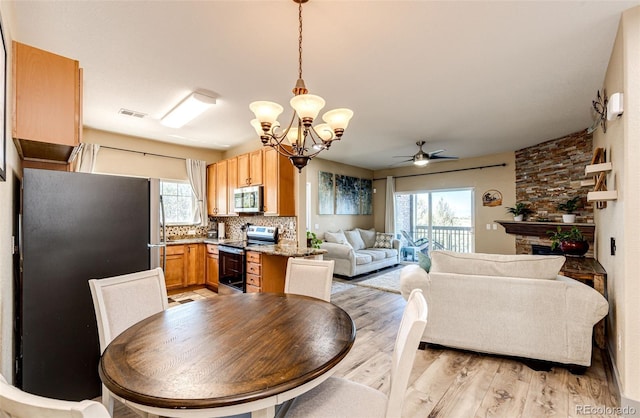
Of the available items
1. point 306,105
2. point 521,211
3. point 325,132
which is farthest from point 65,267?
point 521,211

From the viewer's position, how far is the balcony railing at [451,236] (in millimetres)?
6695

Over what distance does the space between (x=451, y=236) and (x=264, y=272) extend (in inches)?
196

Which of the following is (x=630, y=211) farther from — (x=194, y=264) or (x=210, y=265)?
(x=194, y=264)

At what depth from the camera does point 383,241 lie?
23.5ft

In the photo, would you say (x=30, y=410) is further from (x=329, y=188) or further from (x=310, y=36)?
(x=329, y=188)

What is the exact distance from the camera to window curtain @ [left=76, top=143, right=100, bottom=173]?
4.29 m

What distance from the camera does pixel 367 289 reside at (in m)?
5.07

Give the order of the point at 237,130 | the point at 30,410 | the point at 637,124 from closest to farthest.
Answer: the point at 30,410
the point at 637,124
the point at 237,130

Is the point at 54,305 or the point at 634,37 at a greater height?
the point at 634,37

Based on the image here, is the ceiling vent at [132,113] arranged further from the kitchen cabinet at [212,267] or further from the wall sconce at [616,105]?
the wall sconce at [616,105]

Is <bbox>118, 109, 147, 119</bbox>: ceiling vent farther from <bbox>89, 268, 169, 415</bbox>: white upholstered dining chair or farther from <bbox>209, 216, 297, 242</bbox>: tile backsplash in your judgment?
<bbox>89, 268, 169, 415</bbox>: white upholstered dining chair

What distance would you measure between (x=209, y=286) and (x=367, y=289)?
2807mm

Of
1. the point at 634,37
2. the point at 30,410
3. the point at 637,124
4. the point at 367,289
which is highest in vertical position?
the point at 634,37

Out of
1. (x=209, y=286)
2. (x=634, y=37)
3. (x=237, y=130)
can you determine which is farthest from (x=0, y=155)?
(x=209, y=286)
